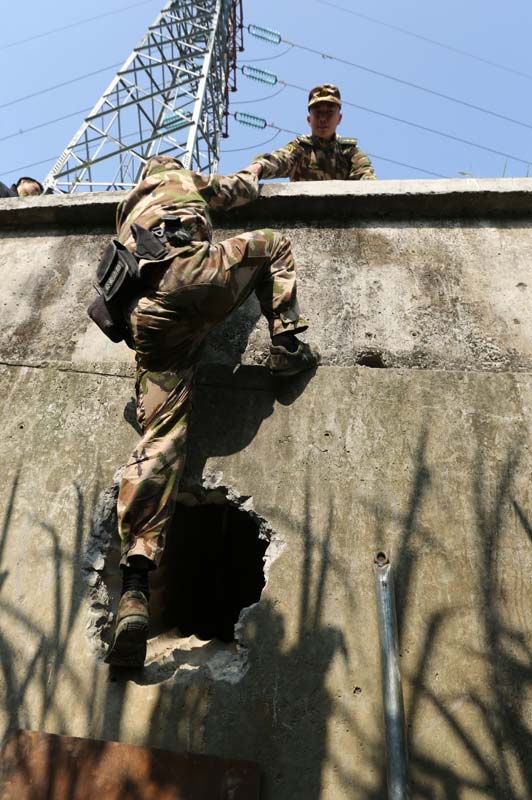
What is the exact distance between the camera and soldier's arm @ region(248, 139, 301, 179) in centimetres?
440

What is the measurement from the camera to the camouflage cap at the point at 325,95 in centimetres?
509

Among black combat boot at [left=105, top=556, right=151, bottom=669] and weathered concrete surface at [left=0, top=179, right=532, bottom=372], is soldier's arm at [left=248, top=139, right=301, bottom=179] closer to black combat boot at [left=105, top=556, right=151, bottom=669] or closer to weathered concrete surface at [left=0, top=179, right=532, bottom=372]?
weathered concrete surface at [left=0, top=179, right=532, bottom=372]

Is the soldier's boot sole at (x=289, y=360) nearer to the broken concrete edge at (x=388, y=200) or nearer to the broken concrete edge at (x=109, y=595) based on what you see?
the broken concrete edge at (x=109, y=595)

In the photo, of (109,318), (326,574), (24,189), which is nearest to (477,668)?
(326,574)

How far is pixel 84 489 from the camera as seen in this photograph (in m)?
2.99

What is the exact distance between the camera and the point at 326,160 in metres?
5.17

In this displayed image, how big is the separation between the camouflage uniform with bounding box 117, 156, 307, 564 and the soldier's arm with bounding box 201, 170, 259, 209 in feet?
0.86

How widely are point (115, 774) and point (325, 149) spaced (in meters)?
4.47

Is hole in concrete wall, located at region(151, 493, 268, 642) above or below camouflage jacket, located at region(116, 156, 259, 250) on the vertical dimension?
below

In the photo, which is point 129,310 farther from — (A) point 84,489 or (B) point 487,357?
(B) point 487,357

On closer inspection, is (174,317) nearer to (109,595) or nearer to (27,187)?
(109,595)

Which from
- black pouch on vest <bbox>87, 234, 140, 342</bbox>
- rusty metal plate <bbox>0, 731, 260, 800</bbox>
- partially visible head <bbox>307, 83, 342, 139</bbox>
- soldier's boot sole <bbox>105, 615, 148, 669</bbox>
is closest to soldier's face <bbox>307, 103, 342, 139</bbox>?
partially visible head <bbox>307, 83, 342, 139</bbox>

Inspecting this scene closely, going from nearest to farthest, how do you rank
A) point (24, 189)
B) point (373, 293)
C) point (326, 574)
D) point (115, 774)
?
point (115, 774)
point (326, 574)
point (373, 293)
point (24, 189)

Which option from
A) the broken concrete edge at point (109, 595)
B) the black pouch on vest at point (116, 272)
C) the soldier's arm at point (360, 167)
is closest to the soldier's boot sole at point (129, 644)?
the broken concrete edge at point (109, 595)
